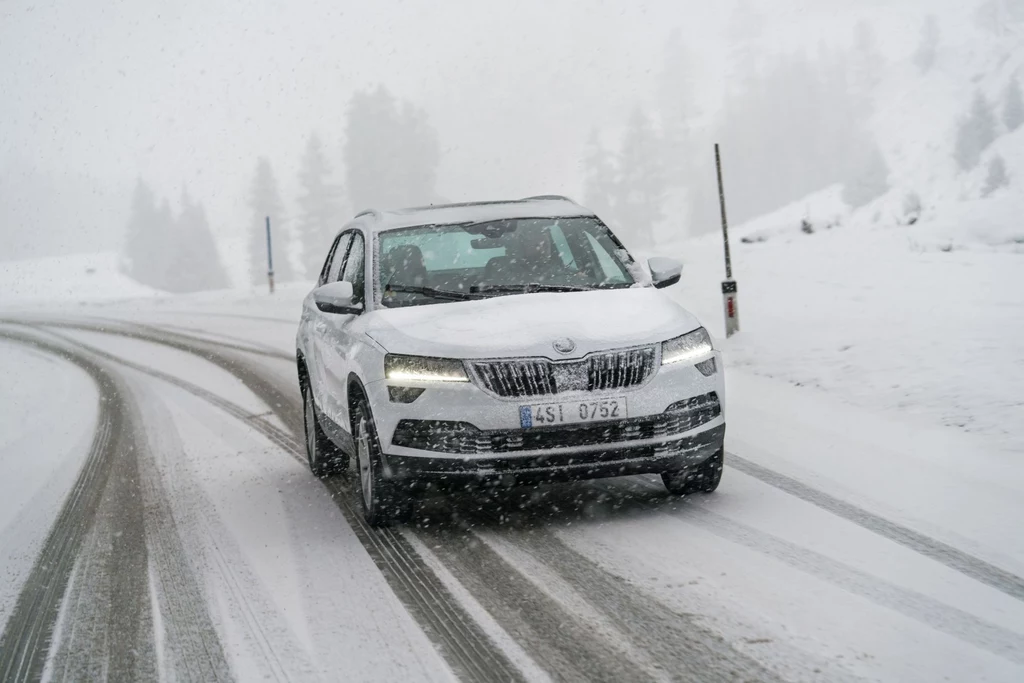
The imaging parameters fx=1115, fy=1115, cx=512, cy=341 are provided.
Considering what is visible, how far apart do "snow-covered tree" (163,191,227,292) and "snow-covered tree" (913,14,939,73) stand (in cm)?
9177

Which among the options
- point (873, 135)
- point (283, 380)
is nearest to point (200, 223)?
point (873, 135)

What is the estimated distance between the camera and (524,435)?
535 centimetres

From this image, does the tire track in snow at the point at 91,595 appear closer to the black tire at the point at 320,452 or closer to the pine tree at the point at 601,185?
the black tire at the point at 320,452

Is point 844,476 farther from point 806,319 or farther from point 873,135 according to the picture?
point 873,135

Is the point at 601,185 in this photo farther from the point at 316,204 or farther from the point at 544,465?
the point at 544,465

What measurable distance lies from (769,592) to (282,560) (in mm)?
2390

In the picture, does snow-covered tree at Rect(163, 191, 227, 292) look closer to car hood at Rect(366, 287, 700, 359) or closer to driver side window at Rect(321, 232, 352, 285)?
driver side window at Rect(321, 232, 352, 285)

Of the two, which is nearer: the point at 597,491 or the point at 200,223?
the point at 597,491

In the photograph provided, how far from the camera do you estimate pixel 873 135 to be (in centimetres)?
11838

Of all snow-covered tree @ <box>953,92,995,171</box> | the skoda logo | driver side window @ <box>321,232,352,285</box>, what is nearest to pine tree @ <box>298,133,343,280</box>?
snow-covered tree @ <box>953,92,995,171</box>

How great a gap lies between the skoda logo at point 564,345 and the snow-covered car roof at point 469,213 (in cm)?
172

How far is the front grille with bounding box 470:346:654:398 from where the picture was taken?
5367 mm

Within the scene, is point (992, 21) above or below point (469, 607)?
above

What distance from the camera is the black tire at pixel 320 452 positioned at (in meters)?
7.50
